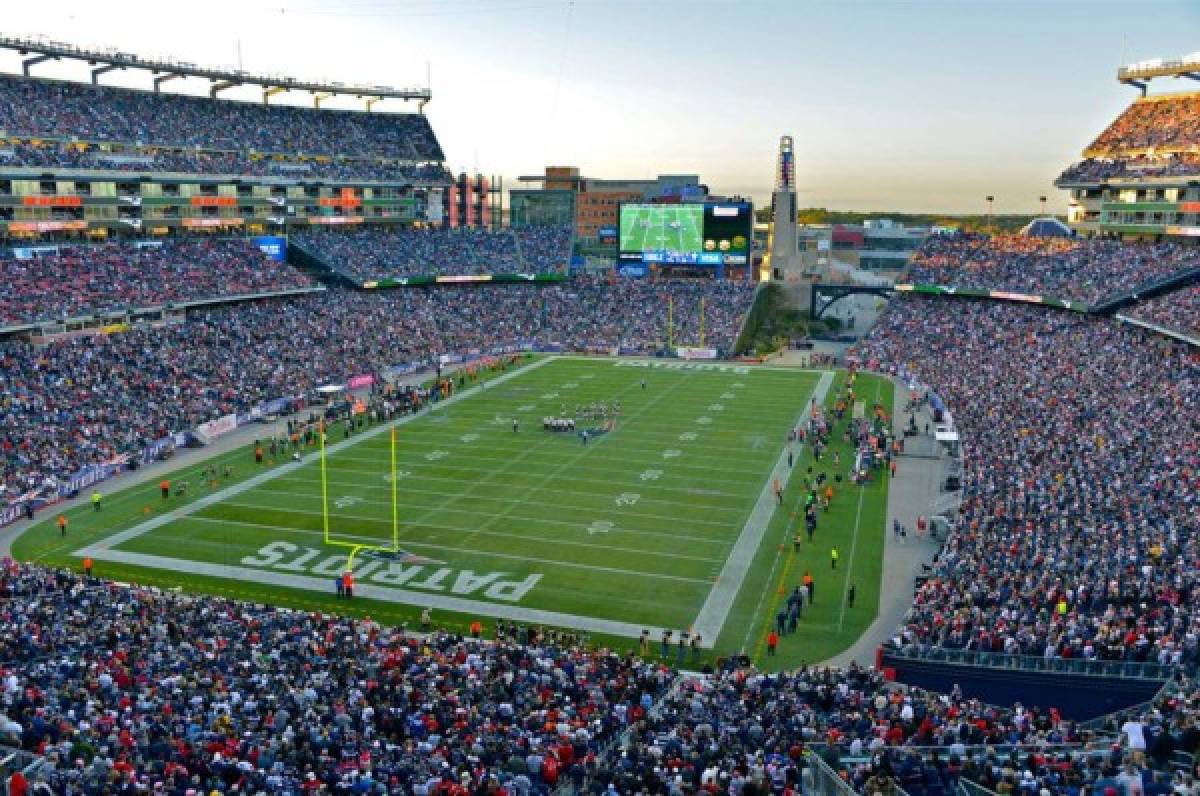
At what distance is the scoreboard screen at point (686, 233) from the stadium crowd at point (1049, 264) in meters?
12.5

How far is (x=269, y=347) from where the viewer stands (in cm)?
4912

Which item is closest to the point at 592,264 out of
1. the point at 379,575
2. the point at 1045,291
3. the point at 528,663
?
the point at 1045,291

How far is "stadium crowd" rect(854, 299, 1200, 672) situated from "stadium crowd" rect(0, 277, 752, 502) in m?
24.9

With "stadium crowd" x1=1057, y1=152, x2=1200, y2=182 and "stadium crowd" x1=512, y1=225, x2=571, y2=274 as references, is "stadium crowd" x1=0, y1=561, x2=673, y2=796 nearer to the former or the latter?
"stadium crowd" x1=1057, y1=152, x2=1200, y2=182

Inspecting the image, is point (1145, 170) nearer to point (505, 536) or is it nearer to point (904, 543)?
point (904, 543)

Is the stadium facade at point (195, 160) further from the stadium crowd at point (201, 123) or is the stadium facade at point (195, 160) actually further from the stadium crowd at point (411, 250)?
the stadium crowd at point (411, 250)

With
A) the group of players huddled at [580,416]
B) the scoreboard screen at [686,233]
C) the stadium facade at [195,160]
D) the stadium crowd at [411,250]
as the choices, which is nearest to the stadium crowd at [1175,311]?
→ the group of players huddled at [580,416]

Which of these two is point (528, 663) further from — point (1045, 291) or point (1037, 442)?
point (1045, 291)

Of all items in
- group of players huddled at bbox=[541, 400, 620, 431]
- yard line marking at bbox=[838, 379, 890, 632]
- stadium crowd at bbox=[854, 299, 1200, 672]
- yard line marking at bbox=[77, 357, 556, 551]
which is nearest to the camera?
stadium crowd at bbox=[854, 299, 1200, 672]

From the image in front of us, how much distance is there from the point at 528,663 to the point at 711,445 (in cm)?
2227

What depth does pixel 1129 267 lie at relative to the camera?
169 ft

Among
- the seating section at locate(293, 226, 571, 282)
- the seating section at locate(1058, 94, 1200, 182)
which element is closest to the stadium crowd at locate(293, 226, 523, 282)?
the seating section at locate(293, 226, 571, 282)

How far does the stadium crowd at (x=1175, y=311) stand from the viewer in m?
39.8

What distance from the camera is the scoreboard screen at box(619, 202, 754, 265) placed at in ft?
229
